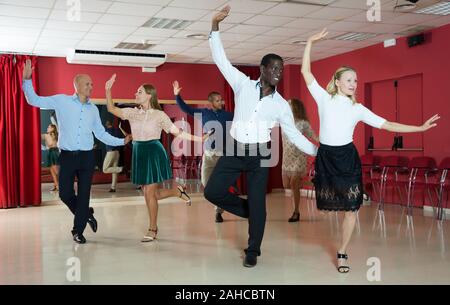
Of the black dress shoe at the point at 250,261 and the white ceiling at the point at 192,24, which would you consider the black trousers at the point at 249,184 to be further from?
the white ceiling at the point at 192,24

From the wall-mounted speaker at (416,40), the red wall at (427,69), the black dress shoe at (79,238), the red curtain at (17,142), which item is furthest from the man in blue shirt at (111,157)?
the wall-mounted speaker at (416,40)

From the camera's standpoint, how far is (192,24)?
6969 mm

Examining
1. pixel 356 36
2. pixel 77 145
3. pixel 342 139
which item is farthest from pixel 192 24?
pixel 342 139

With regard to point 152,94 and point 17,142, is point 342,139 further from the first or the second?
point 17,142

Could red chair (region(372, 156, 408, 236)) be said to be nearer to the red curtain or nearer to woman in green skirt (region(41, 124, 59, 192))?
the red curtain

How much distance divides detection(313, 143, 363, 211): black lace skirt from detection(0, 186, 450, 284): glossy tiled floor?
527mm

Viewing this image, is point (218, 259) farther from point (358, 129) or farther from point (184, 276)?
point (358, 129)

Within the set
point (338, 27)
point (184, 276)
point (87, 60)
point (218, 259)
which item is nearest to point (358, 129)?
point (338, 27)

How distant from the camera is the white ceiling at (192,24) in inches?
238

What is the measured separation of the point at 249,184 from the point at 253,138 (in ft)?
1.27

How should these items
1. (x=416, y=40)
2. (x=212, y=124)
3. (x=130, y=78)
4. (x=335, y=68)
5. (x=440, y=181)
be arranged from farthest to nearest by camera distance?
(x=130, y=78) → (x=335, y=68) → (x=416, y=40) → (x=440, y=181) → (x=212, y=124)

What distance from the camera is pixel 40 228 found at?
6.11m

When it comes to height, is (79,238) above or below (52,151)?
below

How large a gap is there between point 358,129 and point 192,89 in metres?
3.58
